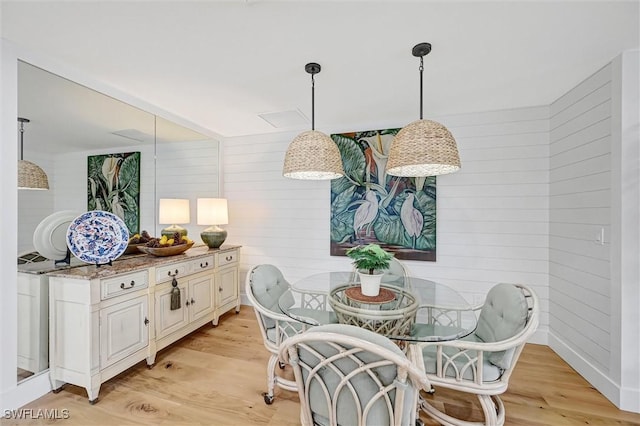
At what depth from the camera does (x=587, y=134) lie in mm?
2242

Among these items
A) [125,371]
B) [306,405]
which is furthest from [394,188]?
[125,371]

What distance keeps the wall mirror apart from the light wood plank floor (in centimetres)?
56

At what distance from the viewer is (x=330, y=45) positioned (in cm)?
181

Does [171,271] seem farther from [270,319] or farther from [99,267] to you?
[270,319]

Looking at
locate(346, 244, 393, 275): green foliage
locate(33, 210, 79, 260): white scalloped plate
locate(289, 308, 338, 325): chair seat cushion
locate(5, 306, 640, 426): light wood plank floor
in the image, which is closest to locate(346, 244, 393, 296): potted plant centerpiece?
locate(346, 244, 393, 275): green foliage

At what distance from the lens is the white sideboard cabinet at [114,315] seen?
6.15ft

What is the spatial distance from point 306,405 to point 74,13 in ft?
7.90

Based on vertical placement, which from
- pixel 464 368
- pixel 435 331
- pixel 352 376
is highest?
pixel 352 376

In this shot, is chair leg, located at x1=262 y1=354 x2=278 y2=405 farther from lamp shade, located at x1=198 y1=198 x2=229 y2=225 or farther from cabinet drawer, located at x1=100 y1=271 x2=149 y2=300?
lamp shade, located at x1=198 y1=198 x2=229 y2=225

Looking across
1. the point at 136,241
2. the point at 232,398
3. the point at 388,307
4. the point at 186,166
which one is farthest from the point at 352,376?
the point at 186,166

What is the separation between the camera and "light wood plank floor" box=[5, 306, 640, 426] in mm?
1757

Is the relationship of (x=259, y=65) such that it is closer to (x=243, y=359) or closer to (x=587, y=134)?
(x=243, y=359)

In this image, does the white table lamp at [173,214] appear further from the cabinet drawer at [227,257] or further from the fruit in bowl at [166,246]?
the cabinet drawer at [227,257]

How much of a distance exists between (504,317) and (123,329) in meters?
2.70
